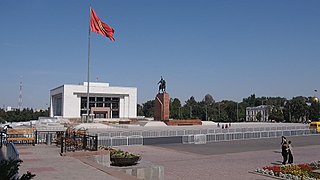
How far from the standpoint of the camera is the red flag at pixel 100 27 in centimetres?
3506

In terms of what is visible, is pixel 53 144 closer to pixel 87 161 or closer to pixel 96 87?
pixel 87 161

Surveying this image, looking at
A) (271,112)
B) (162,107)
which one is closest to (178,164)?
(162,107)

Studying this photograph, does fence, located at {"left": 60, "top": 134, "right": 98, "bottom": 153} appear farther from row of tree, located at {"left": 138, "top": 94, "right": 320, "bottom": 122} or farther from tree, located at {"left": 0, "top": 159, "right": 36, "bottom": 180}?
row of tree, located at {"left": 138, "top": 94, "right": 320, "bottom": 122}

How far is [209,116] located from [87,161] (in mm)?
95984

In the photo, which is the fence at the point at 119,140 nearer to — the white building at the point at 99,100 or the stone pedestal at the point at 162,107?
the stone pedestal at the point at 162,107

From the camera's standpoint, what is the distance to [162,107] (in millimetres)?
56969

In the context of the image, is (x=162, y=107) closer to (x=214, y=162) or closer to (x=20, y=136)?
(x=20, y=136)

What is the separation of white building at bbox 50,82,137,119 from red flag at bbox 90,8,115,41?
56.2 metres

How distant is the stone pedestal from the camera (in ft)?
182

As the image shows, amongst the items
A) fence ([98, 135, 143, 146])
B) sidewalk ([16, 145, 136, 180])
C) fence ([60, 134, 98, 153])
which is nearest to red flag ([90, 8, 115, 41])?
fence ([98, 135, 143, 146])

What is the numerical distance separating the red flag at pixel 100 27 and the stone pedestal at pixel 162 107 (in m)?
22.1

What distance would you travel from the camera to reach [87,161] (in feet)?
39.6

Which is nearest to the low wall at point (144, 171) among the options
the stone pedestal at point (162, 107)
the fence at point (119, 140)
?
the fence at point (119, 140)

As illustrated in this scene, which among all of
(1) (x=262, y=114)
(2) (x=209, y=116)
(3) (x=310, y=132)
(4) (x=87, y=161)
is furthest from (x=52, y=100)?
(4) (x=87, y=161)
